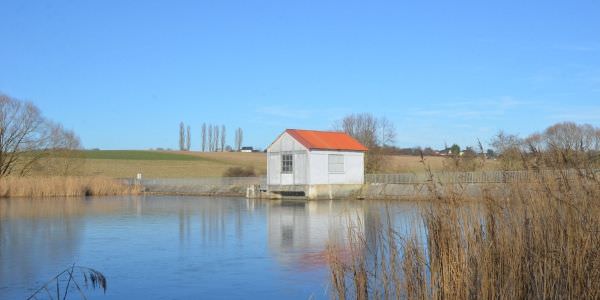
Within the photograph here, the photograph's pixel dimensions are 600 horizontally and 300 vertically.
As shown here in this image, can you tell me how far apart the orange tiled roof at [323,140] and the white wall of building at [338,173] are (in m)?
0.35

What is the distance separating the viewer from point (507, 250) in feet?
20.3

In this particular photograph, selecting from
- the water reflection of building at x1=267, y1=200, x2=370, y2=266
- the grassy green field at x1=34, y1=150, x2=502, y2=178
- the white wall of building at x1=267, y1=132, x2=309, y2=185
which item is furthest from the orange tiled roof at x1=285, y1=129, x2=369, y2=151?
the water reflection of building at x1=267, y1=200, x2=370, y2=266

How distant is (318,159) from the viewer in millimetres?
39844

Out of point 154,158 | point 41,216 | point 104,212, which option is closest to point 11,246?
point 41,216

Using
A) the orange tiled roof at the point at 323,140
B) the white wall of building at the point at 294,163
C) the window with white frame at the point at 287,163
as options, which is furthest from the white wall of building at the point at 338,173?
the window with white frame at the point at 287,163

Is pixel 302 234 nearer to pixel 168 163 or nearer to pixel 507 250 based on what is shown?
pixel 507 250

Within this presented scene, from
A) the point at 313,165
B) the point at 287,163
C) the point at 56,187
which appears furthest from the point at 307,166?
the point at 56,187

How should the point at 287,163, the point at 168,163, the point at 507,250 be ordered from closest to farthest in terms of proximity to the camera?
the point at 507,250
the point at 287,163
the point at 168,163

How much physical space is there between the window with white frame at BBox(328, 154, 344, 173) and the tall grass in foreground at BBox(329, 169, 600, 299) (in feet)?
111

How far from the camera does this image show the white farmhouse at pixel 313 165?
39.5 metres

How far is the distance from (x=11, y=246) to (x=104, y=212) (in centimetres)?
1227

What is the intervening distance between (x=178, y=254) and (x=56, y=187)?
3297 cm

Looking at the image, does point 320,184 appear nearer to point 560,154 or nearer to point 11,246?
point 11,246

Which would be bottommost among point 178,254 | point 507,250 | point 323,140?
point 178,254
